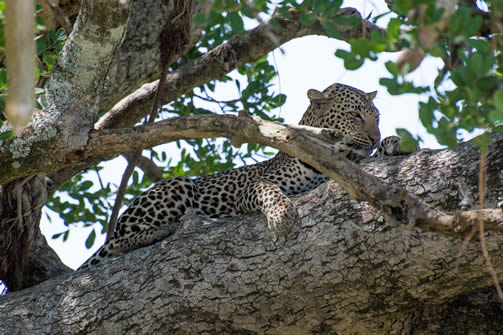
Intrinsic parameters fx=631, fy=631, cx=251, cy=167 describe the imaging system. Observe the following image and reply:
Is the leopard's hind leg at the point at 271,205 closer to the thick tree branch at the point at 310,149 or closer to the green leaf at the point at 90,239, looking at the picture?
the thick tree branch at the point at 310,149

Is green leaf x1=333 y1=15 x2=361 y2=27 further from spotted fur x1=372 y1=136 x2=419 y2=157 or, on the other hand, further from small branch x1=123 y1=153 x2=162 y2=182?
small branch x1=123 y1=153 x2=162 y2=182

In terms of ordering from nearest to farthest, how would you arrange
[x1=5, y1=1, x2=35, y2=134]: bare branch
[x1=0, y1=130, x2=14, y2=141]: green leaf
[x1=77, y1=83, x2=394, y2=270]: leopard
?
[x1=5, y1=1, x2=35, y2=134]: bare branch < [x1=0, y1=130, x2=14, y2=141]: green leaf < [x1=77, y1=83, x2=394, y2=270]: leopard

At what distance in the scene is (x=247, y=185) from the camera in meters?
7.16

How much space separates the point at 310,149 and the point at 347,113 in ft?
12.2

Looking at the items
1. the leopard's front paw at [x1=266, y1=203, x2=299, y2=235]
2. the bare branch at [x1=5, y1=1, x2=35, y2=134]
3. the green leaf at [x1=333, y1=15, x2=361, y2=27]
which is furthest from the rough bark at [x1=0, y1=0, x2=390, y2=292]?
the bare branch at [x1=5, y1=1, x2=35, y2=134]

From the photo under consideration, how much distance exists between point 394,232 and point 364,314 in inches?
26.1

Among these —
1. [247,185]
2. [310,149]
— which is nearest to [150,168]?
[247,185]

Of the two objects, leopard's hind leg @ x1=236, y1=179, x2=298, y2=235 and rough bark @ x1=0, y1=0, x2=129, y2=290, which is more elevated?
rough bark @ x1=0, y1=0, x2=129, y2=290

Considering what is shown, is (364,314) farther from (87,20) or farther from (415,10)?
Answer: (87,20)

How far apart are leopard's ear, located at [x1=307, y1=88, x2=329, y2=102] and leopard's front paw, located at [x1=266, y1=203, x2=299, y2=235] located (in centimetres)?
302

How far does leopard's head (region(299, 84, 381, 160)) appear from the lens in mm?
7012

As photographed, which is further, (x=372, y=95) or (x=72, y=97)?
(x=372, y=95)

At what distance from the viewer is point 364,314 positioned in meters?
4.55

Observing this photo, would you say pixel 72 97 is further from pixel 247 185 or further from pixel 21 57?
pixel 21 57
